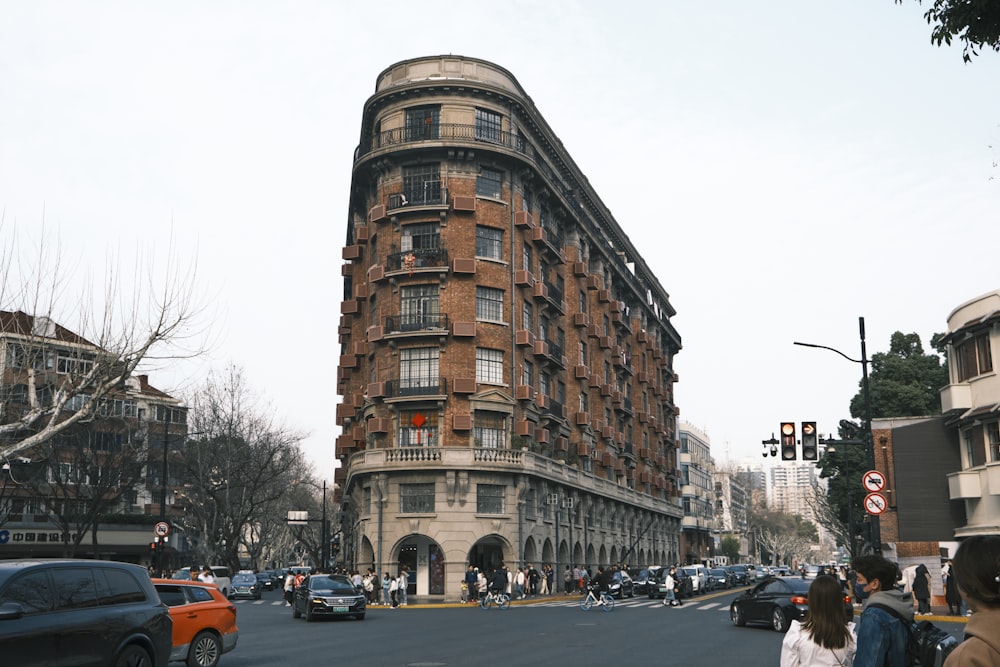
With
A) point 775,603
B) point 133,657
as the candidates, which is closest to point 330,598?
point 775,603

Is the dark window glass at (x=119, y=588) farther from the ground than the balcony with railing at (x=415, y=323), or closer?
closer

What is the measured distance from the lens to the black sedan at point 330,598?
30.4m

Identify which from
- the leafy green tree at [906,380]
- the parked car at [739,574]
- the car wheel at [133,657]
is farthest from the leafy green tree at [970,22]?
the parked car at [739,574]

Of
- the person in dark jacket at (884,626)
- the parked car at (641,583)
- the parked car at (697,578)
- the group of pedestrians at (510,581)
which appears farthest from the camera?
the parked car at (697,578)

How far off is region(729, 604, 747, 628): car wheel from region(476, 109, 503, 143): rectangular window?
30.3 m

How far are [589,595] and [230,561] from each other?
36931 mm

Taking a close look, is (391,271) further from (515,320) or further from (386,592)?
(386,592)

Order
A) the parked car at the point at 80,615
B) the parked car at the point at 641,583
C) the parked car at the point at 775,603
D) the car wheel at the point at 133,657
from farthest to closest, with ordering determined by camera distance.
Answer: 1. the parked car at the point at 641,583
2. the parked car at the point at 775,603
3. the car wheel at the point at 133,657
4. the parked car at the point at 80,615

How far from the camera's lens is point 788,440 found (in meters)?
23.9

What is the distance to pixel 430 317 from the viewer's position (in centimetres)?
4912

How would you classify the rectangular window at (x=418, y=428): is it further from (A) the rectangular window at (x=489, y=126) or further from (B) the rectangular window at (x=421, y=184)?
(A) the rectangular window at (x=489, y=126)

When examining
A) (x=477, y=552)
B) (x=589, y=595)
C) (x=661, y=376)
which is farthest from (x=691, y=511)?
(x=589, y=595)

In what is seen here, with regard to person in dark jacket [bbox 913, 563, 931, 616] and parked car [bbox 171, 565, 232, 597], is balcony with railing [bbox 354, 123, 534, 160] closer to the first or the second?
parked car [bbox 171, 565, 232, 597]

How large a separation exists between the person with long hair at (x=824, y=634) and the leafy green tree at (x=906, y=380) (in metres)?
57.2
